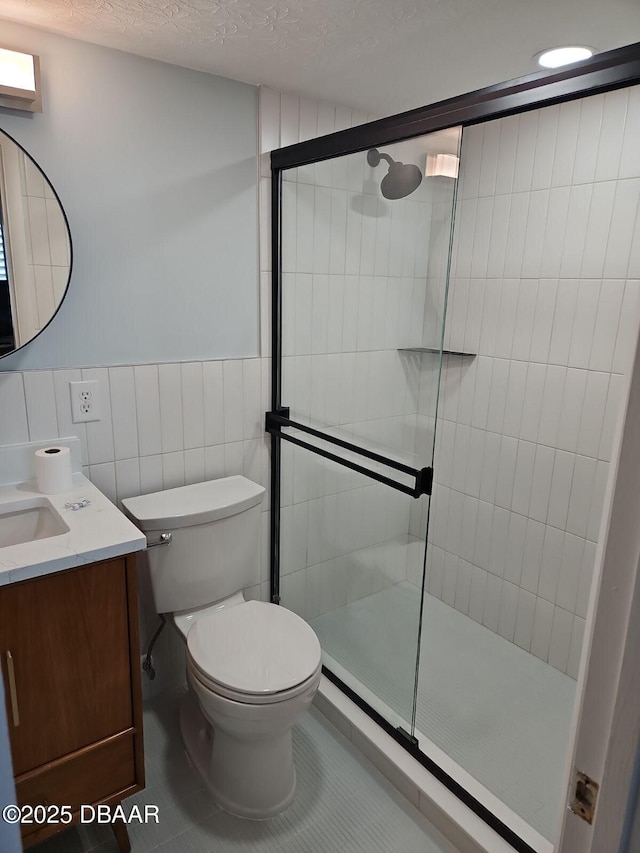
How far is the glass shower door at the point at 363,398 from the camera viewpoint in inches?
64.7

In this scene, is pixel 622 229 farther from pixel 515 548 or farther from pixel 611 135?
pixel 515 548

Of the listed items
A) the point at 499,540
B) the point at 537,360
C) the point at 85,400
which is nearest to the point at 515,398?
the point at 537,360

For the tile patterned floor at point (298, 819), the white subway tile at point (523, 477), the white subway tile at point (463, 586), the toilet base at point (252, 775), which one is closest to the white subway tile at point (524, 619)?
the white subway tile at point (463, 586)

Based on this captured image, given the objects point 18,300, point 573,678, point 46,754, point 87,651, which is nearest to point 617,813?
point 87,651

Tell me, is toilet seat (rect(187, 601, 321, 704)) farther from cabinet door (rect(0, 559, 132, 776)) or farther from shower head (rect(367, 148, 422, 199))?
shower head (rect(367, 148, 422, 199))

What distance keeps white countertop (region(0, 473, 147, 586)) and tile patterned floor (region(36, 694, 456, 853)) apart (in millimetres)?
875

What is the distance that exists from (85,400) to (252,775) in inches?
48.2

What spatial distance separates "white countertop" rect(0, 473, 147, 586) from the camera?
1.20 meters

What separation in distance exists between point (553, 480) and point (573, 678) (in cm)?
77

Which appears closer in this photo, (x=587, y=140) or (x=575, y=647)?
(x=587, y=140)

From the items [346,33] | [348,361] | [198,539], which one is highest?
[346,33]

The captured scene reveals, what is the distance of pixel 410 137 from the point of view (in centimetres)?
153

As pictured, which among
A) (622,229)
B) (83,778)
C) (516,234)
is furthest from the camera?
(516,234)

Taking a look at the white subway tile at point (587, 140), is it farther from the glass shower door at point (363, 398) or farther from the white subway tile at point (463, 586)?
the white subway tile at point (463, 586)
